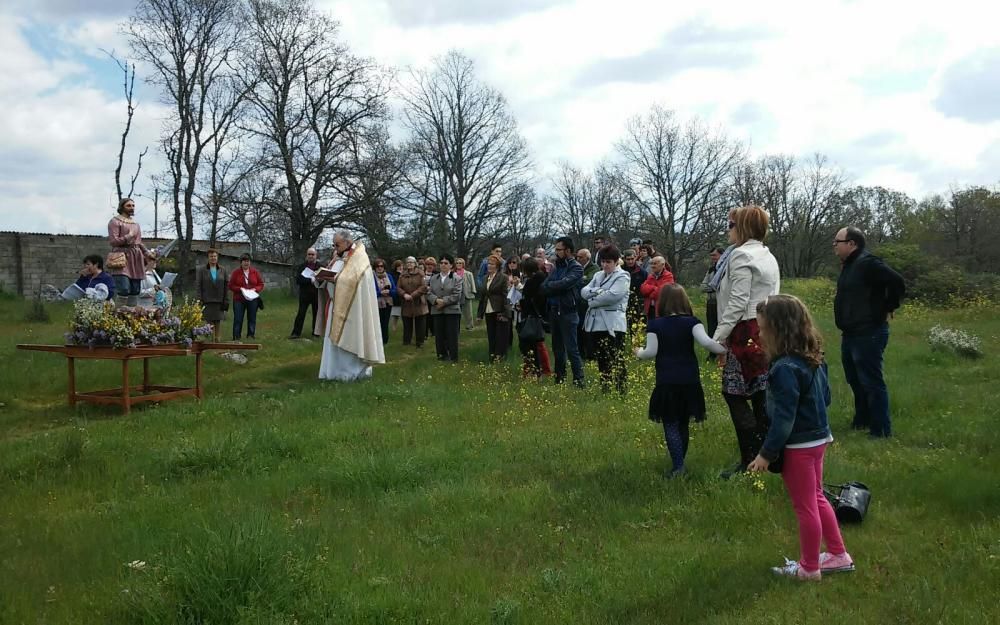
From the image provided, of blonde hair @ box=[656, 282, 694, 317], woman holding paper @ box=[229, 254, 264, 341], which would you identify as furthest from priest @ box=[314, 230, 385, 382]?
blonde hair @ box=[656, 282, 694, 317]

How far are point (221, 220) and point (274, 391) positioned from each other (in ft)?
95.9

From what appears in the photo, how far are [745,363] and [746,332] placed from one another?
0.22 metres

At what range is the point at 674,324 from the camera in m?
6.10

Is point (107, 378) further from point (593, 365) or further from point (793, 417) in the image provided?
point (793, 417)

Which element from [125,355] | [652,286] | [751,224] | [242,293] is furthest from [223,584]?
[242,293]

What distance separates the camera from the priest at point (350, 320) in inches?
477

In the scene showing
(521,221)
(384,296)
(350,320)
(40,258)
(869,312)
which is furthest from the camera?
(521,221)

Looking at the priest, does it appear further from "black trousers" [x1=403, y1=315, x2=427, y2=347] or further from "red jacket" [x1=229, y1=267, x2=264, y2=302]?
"red jacket" [x1=229, y1=267, x2=264, y2=302]

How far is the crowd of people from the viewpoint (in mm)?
4285

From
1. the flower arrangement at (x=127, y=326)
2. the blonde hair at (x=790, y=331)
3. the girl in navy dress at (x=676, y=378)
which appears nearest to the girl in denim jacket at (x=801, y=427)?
the blonde hair at (x=790, y=331)

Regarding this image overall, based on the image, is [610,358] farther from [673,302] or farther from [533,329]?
[673,302]

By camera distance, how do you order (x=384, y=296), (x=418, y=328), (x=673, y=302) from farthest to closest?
(x=384, y=296) → (x=418, y=328) → (x=673, y=302)

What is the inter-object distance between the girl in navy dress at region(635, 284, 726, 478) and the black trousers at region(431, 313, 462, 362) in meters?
8.38

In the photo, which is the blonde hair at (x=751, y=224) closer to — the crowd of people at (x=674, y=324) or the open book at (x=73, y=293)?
the crowd of people at (x=674, y=324)
